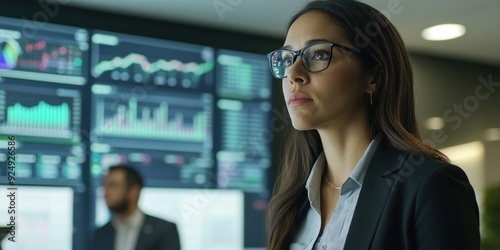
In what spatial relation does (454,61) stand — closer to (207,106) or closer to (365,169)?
(207,106)

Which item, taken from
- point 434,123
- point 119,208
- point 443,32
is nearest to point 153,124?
point 119,208

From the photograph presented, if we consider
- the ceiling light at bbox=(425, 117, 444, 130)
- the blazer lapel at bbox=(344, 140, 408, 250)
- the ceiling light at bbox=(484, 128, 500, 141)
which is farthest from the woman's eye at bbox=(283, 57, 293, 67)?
the ceiling light at bbox=(484, 128, 500, 141)

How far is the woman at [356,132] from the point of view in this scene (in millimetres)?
992

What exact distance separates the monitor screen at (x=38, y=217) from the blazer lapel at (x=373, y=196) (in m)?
2.51

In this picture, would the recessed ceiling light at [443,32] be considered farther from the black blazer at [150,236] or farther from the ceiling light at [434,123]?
the black blazer at [150,236]

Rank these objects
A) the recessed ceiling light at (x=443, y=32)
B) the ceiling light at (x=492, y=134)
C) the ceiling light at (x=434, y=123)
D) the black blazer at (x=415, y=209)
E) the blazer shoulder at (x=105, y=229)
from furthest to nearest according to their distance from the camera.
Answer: the ceiling light at (x=492, y=134), the ceiling light at (x=434, y=123), the recessed ceiling light at (x=443, y=32), the blazer shoulder at (x=105, y=229), the black blazer at (x=415, y=209)

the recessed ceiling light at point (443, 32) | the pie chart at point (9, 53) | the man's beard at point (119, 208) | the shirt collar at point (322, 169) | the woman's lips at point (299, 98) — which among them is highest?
the recessed ceiling light at point (443, 32)

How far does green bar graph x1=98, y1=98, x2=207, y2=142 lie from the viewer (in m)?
3.58

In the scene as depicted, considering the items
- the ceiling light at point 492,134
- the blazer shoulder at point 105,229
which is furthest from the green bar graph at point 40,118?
the ceiling light at point 492,134

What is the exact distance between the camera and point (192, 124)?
3828 millimetres

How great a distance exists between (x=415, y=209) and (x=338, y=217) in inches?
6.8

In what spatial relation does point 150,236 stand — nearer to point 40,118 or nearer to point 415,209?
point 40,118

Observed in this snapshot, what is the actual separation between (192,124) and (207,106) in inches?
6.2

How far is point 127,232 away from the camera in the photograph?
3.49m
